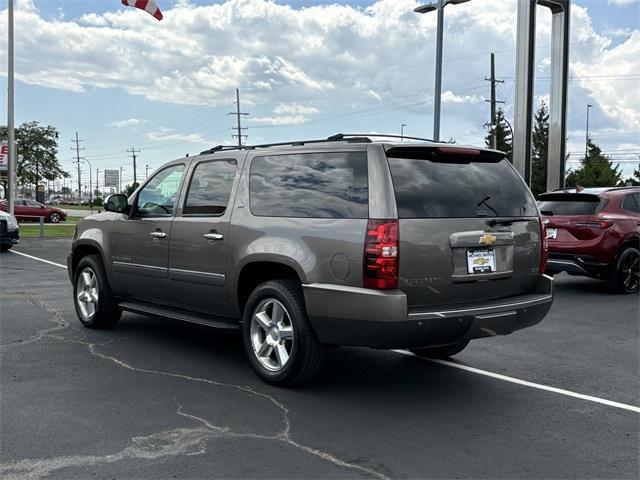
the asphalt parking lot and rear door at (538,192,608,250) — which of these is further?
rear door at (538,192,608,250)

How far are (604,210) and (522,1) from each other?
8960 millimetres

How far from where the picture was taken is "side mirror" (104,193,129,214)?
658 cm

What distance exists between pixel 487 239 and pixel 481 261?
0.53 ft

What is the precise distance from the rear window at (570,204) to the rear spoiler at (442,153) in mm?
5740

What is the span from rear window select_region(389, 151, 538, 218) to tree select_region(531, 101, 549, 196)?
62989 millimetres

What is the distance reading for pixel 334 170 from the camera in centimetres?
484

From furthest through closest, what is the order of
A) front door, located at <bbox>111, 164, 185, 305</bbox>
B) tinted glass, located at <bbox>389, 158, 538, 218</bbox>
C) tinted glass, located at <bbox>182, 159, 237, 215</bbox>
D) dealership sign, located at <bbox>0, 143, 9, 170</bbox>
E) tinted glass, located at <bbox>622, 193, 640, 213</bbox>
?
dealership sign, located at <bbox>0, 143, 9, 170</bbox> < tinted glass, located at <bbox>622, 193, 640, 213</bbox> < front door, located at <bbox>111, 164, 185, 305</bbox> < tinted glass, located at <bbox>182, 159, 237, 215</bbox> < tinted glass, located at <bbox>389, 158, 538, 218</bbox>

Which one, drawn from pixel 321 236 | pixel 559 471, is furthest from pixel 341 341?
pixel 559 471

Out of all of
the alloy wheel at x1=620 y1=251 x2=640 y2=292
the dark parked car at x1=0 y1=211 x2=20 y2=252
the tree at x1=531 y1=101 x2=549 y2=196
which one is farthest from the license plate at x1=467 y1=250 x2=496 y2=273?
the tree at x1=531 y1=101 x2=549 y2=196

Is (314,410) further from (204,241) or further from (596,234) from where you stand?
(596,234)

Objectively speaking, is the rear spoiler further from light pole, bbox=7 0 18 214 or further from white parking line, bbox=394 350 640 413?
light pole, bbox=7 0 18 214

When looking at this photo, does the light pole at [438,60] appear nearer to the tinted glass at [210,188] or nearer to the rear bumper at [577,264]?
the rear bumper at [577,264]

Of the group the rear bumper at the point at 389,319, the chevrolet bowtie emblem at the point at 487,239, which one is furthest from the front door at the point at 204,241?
the chevrolet bowtie emblem at the point at 487,239

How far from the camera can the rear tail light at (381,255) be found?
434 centimetres
